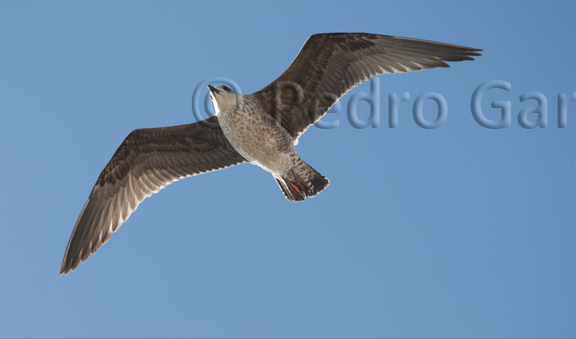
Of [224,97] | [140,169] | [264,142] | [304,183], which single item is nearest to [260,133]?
[264,142]

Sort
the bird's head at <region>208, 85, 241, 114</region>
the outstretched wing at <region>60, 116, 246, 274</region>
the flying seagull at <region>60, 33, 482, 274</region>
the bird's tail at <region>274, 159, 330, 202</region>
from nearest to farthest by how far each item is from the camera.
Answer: the bird's head at <region>208, 85, 241, 114</region>, the flying seagull at <region>60, 33, 482, 274</region>, the bird's tail at <region>274, 159, 330, 202</region>, the outstretched wing at <region>60, 116, 246, 274</region>

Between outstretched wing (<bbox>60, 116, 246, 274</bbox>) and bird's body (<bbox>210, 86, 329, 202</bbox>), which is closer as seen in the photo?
bird's body (<bbox>210, 86, 329, 202</bbox>)

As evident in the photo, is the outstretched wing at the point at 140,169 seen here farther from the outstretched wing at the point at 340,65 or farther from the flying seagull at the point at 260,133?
the outstretched wing at the point at 340,65

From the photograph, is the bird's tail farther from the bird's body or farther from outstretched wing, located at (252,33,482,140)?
outstretched wing, located at (252,33,482,140)

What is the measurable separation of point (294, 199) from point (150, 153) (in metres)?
2.57

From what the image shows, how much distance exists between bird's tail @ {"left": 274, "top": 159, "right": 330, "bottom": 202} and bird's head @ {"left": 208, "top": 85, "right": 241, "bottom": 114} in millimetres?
1453

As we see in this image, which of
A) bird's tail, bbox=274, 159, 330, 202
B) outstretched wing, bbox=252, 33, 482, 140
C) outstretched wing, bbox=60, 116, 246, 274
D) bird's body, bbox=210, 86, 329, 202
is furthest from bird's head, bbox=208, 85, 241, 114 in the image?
bird's tail, bbox=274, 159, 330, 202

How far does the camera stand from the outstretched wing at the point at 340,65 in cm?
816

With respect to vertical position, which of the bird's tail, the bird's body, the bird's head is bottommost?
the bird's tail

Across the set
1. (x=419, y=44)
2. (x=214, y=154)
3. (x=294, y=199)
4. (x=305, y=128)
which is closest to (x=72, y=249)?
(x=214, y=154)

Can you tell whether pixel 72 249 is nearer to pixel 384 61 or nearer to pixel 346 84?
pixel 346 84

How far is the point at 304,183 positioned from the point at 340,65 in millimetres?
1918

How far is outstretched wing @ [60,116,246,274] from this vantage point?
8.99m

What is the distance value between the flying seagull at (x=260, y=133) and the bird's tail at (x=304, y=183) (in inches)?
0.6
